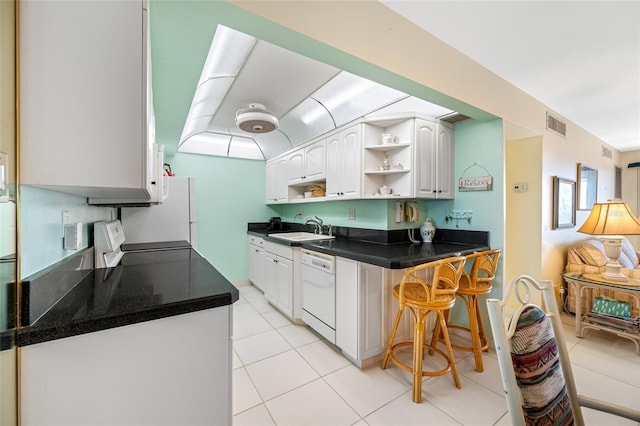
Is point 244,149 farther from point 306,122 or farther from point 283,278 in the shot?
point 283,278

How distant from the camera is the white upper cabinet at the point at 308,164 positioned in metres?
3.17

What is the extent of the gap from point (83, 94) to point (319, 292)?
2132 millimetres

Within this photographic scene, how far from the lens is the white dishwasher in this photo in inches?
90.0

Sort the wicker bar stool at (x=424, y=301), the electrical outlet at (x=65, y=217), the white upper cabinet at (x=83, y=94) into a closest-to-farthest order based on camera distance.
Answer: the white upper cabinet at (x=83, y=94), the electrical outlet at (x=65, y=217), the wicker bar stool at (x=424, y=301)

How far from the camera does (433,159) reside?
255 centimetres

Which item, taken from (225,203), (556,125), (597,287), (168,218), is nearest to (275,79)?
(168,218)

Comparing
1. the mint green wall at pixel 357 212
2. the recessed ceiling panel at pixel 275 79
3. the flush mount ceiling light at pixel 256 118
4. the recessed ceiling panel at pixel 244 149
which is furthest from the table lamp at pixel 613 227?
the recessed ceiling panel at pixel 244 149

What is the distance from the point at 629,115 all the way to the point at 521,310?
4.35 meters

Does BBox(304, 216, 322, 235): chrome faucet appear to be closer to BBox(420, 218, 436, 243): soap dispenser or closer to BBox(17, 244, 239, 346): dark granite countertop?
BBox(420, 218, 436, 243): soap dispenser

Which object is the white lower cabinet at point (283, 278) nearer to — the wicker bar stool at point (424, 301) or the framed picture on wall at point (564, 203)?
the wicker bar stool at point (424, 301)

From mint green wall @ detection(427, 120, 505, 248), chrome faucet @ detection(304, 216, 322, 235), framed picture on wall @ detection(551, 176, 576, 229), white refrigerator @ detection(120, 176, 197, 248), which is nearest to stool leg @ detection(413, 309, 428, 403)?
mint green wall @ detection(427, 120, 505, 248)

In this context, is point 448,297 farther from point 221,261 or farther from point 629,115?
point 629,115

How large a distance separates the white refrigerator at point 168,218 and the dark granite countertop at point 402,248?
973mm

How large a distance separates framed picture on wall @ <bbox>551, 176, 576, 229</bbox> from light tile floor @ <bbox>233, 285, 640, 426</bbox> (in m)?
1.31
